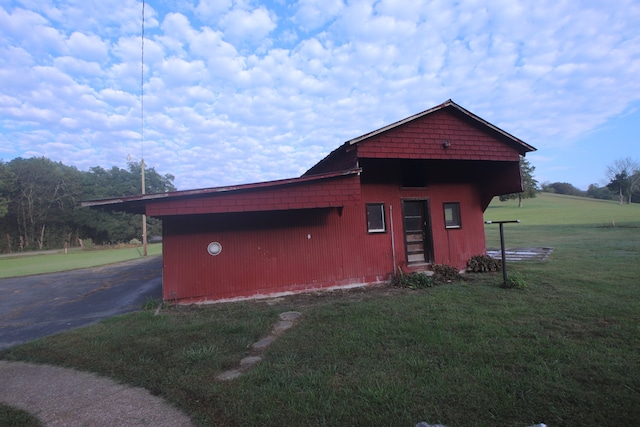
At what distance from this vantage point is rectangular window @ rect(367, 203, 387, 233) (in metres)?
9.67

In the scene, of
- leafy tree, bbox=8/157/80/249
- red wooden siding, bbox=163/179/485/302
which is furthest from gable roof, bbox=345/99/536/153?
leafy tree, bbox=8/157/80/249

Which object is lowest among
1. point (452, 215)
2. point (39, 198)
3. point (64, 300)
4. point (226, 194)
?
point (64, 300)

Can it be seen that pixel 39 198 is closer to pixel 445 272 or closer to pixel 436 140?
pixel 436 140

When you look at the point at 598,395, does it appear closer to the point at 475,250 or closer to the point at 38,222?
the point at 475,250

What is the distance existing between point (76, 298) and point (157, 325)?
6148 mm

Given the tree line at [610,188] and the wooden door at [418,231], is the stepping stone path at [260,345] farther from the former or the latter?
the tree line at [610,188]

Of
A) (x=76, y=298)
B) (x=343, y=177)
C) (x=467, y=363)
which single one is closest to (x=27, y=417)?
(x=467, y=363)

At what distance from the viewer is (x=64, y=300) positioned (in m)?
10.0

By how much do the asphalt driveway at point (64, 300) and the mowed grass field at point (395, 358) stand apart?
135 centimetres

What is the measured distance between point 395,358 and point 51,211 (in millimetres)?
58717

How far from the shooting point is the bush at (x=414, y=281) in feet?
28.9

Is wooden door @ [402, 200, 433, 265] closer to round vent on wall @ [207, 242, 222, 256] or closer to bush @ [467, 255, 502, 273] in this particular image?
bush @ [467, 255, 502, 273]

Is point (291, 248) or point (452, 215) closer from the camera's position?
point (291, 248)

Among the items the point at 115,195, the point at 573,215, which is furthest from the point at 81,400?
the point at 115,195
